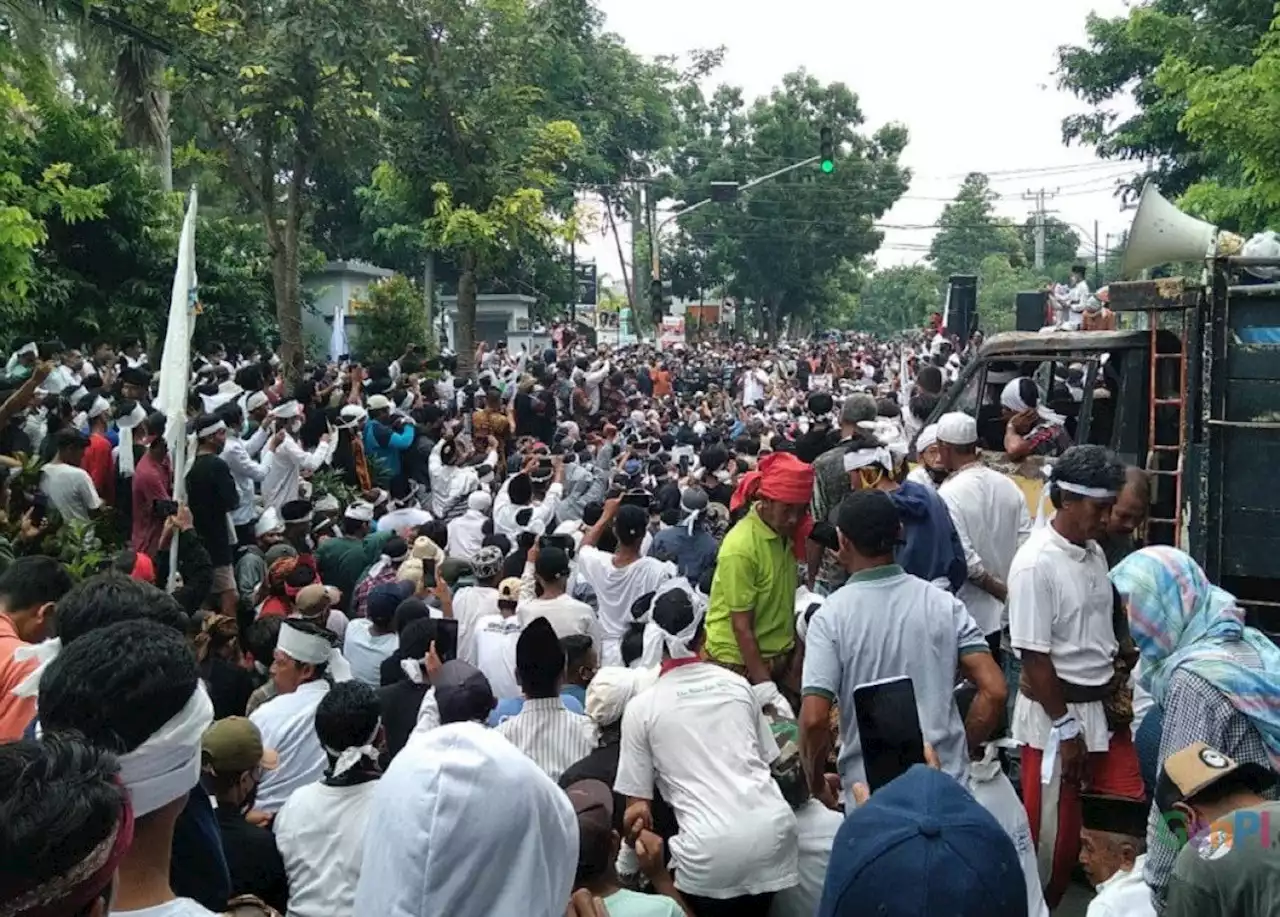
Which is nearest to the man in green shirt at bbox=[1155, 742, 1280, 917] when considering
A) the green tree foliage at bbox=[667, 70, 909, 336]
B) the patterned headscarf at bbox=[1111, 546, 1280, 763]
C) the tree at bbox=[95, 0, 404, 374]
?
the patterned headscarf at bbox=[1111, 546, 1280, 763]

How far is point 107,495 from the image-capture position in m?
9.57

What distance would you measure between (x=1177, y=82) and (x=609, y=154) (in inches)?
1182

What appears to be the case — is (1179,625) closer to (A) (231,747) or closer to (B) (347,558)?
(A) (231,747)

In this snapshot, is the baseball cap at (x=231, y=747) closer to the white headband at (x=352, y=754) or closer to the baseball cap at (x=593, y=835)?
the white headband at (x=352, y=754)

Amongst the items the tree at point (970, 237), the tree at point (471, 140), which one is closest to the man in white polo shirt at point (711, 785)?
the tree at point (471, 140)

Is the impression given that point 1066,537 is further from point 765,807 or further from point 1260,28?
point 1260,28

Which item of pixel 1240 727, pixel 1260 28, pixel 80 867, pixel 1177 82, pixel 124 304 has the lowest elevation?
pixel 1240 727

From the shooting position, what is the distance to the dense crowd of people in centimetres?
241

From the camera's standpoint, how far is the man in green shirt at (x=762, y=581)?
5.13 metres

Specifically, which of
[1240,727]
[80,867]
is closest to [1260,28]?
[1240,727]

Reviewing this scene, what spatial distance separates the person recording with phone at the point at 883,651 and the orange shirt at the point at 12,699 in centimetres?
234

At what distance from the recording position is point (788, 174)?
50.0m

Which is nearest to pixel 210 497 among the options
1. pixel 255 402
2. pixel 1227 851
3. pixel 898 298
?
pixel 255 402

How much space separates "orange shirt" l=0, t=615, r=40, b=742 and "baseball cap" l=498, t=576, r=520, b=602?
8.97 ft
